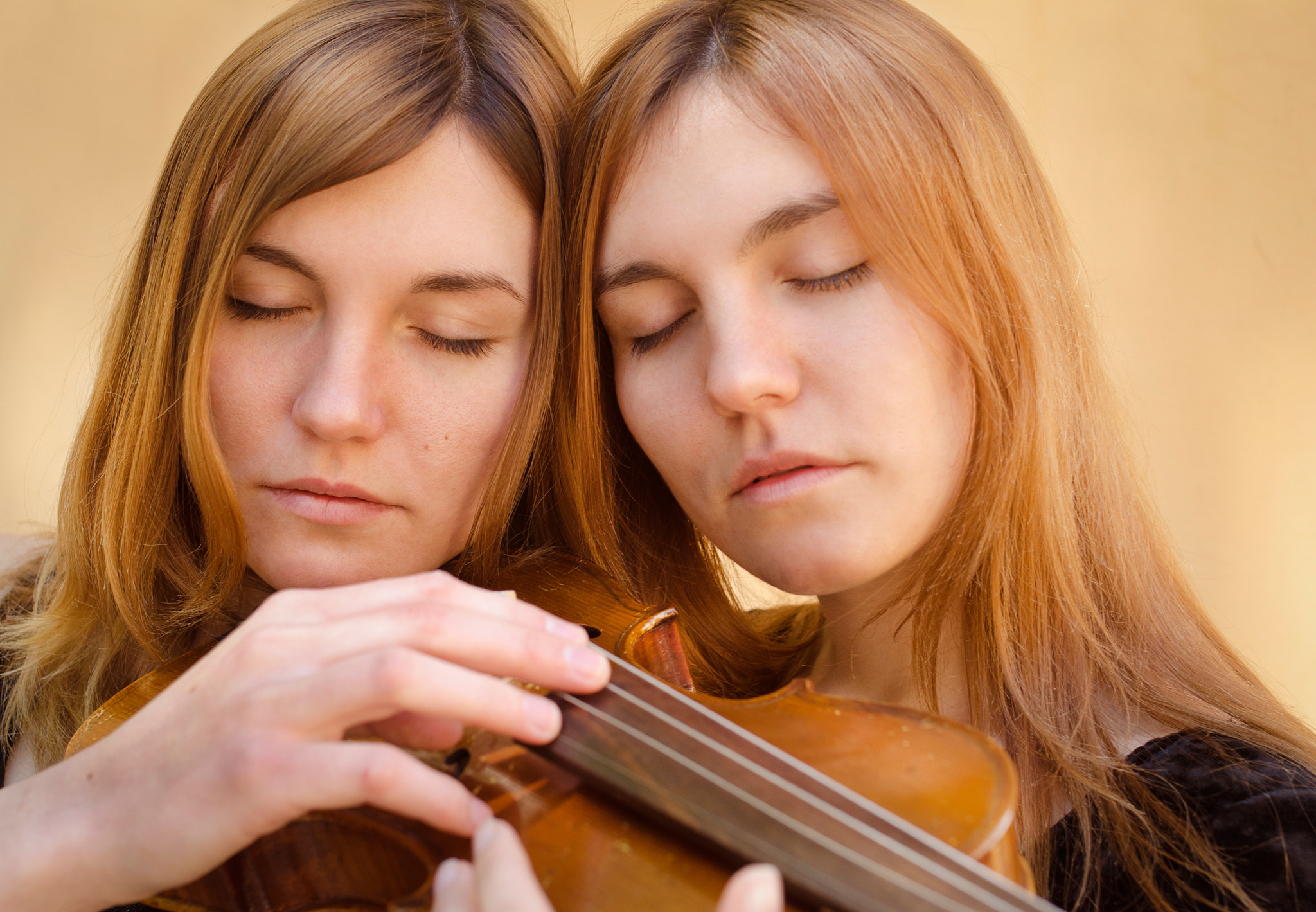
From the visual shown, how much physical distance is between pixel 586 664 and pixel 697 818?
0.11 metres

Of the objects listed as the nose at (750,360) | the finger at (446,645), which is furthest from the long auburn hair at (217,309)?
the finger at (446,645)

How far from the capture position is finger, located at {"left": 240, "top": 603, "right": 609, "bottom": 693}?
55 centimetres

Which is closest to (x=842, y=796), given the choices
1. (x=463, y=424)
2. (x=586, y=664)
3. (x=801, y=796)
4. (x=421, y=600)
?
(x=801, y=796)

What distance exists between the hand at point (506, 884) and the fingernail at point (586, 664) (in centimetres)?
10

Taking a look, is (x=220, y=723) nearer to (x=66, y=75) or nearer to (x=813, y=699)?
(x=813, y=699)

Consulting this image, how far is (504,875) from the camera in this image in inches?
17.9

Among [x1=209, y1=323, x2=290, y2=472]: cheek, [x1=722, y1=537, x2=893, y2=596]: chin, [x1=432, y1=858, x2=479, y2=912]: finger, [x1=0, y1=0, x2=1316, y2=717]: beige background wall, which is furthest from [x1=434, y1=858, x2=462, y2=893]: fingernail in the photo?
[x1=0, y1=0, x2=1316, y2=717]: beige background wall

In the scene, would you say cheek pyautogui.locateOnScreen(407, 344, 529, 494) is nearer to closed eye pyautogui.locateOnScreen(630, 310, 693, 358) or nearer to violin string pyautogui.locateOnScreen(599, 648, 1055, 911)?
closed eye pyautogui.locateOnScreen(630, 310, 693, 358)

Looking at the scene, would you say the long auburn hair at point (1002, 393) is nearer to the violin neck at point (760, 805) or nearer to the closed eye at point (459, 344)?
the closed eye at point (459, 344)

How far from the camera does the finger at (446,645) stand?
1.79ft

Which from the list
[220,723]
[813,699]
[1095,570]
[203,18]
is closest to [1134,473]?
[1095,570]

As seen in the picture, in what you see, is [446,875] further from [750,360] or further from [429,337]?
[429,337]

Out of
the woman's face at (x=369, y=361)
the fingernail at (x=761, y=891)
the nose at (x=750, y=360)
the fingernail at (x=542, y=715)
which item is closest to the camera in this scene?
the fingernail at (x=761, y=891)

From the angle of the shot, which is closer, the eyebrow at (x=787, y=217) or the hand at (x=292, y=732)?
the hand at (x=292, y=732)
